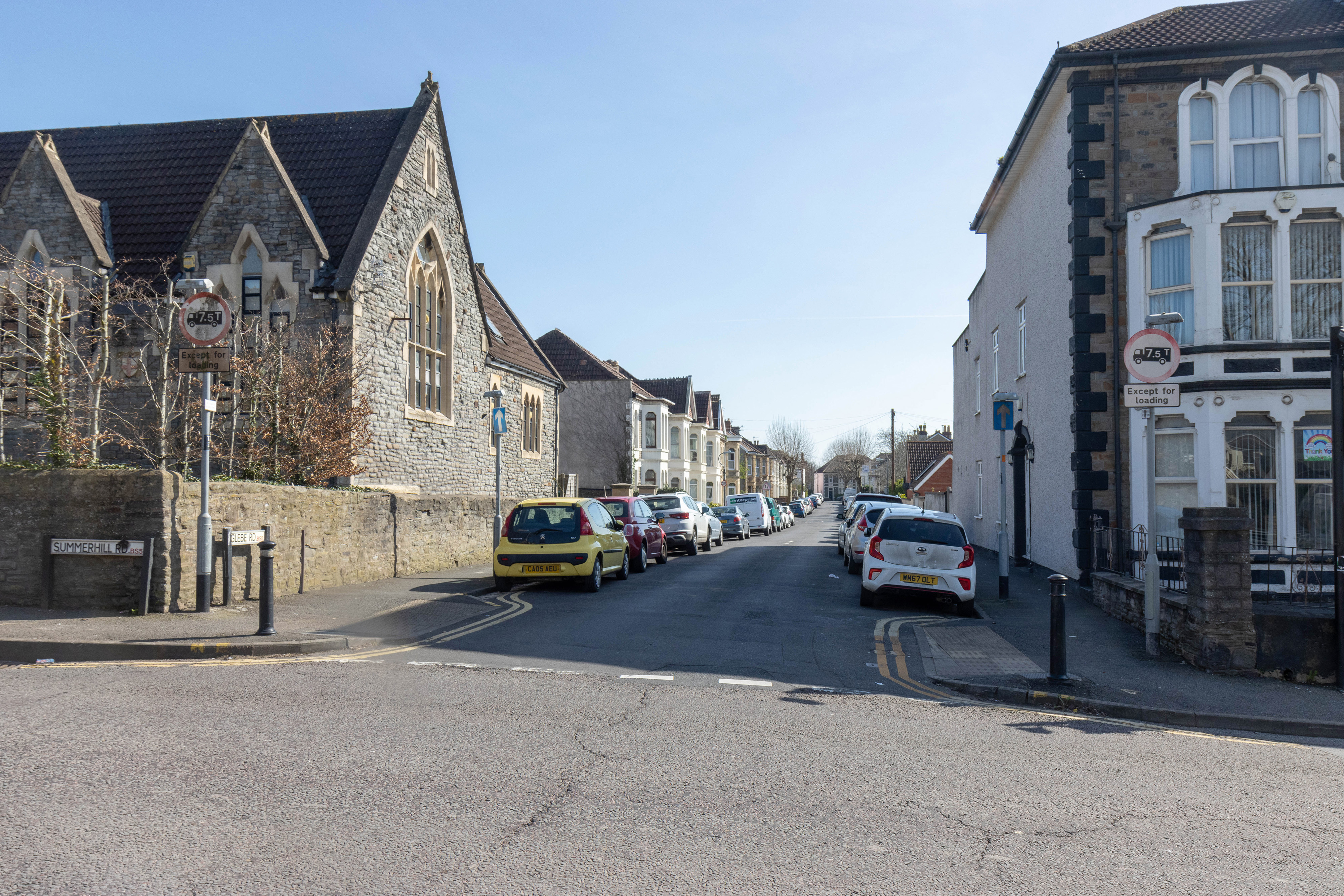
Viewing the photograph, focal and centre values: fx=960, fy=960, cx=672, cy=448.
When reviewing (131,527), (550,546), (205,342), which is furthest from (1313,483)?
(131,527)

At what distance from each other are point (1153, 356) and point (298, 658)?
9320 mm

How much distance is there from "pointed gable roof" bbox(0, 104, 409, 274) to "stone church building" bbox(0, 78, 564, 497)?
0.14 ft

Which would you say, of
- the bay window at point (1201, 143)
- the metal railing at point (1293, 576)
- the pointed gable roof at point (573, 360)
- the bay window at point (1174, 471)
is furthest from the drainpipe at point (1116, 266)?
the pointed gable roof at point (573, 360)

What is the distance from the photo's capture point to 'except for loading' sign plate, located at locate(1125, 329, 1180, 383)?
33.2 ft

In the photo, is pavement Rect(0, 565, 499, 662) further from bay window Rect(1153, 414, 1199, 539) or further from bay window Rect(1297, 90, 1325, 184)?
bay window Rect(1297, 90, 1325, 184)

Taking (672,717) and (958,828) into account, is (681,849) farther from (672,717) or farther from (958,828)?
(672,717)

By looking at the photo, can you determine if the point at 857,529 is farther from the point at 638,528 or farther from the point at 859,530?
the point at 638,528

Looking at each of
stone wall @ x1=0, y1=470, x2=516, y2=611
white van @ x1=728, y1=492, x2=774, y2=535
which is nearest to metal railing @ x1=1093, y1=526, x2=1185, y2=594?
stone wall @ x1=0, y1=470, x2=516, y2=611

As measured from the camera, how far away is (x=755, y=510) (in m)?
45.4

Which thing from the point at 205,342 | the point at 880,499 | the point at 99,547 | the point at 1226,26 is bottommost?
the point at 99,547

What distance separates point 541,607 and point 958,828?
9.59 m

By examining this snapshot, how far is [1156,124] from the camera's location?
1608 centimetres

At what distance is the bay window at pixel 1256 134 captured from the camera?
51.1ft

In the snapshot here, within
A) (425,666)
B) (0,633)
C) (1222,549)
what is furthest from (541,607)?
(1222,549)
